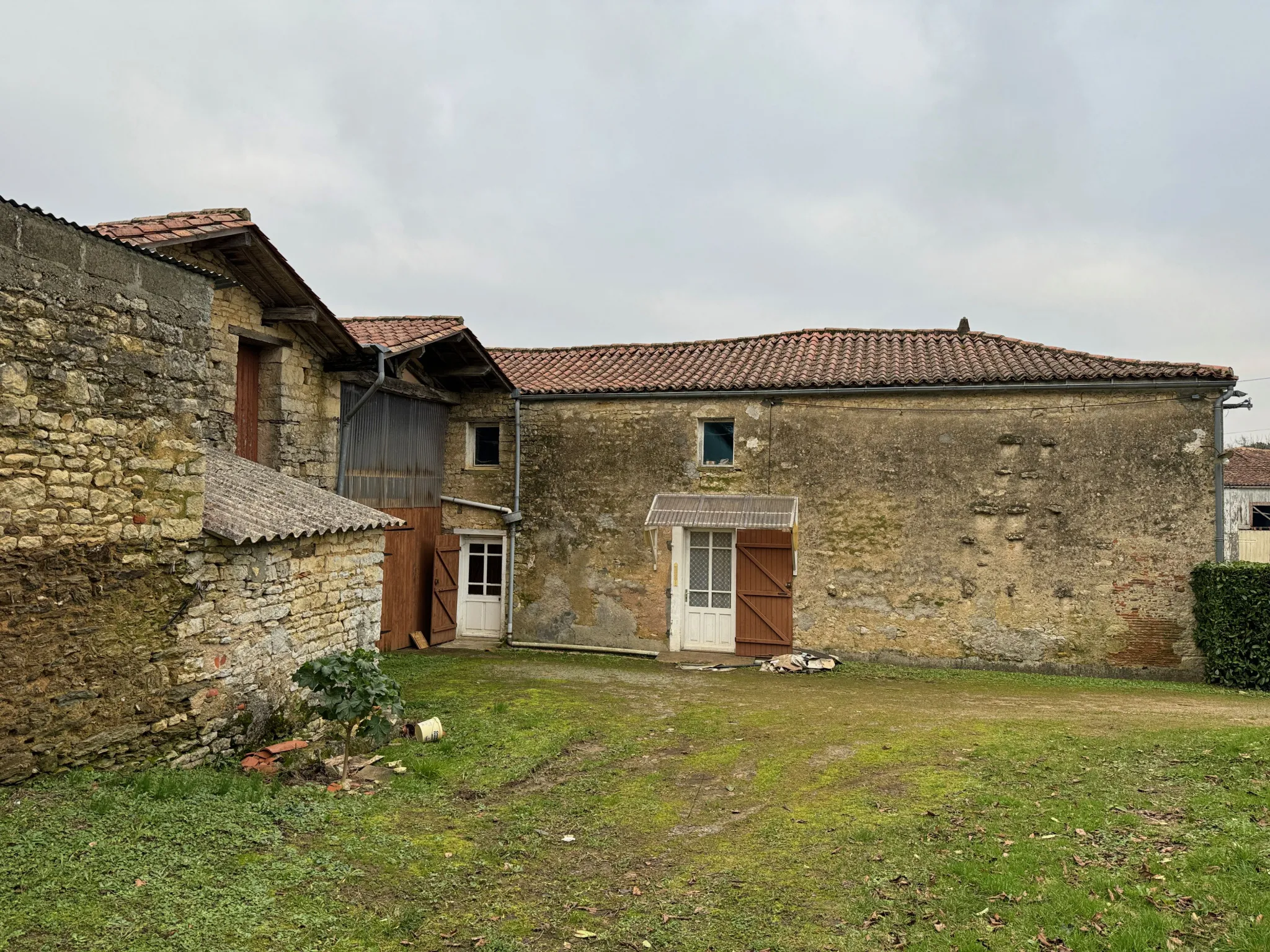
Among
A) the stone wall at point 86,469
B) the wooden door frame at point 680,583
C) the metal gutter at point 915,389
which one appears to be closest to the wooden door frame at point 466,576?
the metal gutter at point 915,389

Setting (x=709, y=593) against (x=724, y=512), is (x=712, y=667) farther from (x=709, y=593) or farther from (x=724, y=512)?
(x=724, y=512)

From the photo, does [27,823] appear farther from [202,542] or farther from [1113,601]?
[1113,601]

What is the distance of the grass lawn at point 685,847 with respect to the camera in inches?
155

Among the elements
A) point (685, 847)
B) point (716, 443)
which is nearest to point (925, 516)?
point (716, 443)

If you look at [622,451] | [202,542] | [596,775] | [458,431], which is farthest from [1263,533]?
[202,542]

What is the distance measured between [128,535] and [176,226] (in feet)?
12.9

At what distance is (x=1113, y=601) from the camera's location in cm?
1152

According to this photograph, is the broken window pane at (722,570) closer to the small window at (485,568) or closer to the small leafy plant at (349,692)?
the small window at (485,568)

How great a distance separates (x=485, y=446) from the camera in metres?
14.7

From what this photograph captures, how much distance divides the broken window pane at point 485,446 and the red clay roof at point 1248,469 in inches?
796

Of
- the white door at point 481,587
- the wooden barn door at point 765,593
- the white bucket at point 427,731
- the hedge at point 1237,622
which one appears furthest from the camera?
the white door at point 481,587

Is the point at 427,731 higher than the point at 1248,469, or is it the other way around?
the point at 1248,469

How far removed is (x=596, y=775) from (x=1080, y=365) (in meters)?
9.70

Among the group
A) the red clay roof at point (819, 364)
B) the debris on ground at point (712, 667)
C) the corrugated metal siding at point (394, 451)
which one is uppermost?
the red clay roof at point (819, 364)
